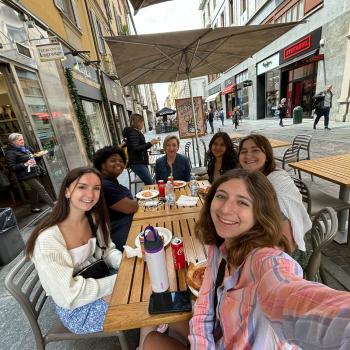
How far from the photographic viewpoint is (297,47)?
12.9 metres

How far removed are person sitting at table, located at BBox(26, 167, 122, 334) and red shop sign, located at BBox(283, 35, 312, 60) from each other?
15.1 meters

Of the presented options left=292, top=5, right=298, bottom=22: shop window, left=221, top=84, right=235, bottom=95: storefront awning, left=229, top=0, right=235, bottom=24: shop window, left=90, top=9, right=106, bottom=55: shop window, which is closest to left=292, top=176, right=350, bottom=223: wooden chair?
left=90, top=9, right=106, bottom=55: shop window

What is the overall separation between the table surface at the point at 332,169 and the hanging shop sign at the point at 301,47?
39.0 feet

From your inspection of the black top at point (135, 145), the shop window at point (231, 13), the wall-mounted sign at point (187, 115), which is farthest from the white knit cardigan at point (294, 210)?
the shop window at point (231, 13)

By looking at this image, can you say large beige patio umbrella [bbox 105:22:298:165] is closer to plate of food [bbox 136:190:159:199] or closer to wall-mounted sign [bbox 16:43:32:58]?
plate of food [bbox 136:190:159:199]

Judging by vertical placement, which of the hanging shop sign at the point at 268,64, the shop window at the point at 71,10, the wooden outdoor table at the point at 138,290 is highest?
the shop window at the point at 71,10

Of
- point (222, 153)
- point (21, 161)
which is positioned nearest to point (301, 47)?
point (222, 153)

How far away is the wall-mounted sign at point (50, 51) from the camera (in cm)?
419

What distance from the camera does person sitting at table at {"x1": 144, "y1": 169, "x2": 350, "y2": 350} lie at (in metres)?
0.55

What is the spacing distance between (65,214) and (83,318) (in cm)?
Result: 71

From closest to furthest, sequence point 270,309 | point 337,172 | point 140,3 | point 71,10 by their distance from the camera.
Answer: point 270,309
point 337,172
point 140,3
point 71,10

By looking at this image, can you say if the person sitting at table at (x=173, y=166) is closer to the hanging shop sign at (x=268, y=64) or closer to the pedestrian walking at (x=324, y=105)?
the pedestrian walking at (x=324, y=105)

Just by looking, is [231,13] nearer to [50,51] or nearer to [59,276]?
[50,51]

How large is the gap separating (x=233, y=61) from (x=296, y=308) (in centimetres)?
501
